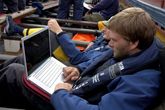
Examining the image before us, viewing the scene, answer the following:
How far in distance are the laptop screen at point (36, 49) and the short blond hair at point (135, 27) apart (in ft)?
1.71

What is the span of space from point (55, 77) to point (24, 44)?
0.99 ft

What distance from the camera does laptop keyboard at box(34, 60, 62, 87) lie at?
1.71 meters

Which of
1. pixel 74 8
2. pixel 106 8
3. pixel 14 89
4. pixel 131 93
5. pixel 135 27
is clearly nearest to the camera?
pixel 131 93

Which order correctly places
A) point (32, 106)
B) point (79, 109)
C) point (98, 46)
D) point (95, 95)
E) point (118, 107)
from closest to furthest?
1. point (118, 107)
2. point (79, 109)
3. point (95, 95)
4. point (32, 106)
5. point (98, 46)

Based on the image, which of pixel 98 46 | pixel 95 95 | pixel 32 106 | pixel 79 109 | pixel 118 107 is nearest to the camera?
pixel 118 107

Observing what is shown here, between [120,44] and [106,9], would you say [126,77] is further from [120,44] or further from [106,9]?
[106,9]

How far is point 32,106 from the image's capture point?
5.81 ft

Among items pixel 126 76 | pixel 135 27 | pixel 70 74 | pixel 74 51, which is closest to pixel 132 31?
pixel 135 27

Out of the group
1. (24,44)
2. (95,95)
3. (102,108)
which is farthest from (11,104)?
(102,108)

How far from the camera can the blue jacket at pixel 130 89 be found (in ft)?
4.08

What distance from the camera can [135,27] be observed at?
1365 mm

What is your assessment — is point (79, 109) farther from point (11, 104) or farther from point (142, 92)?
point (11, 104)

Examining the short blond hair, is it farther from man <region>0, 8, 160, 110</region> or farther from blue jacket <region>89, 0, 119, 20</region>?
blue jacket <region>89, 0, 119, 20</region>

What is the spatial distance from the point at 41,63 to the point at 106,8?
3.50 m
